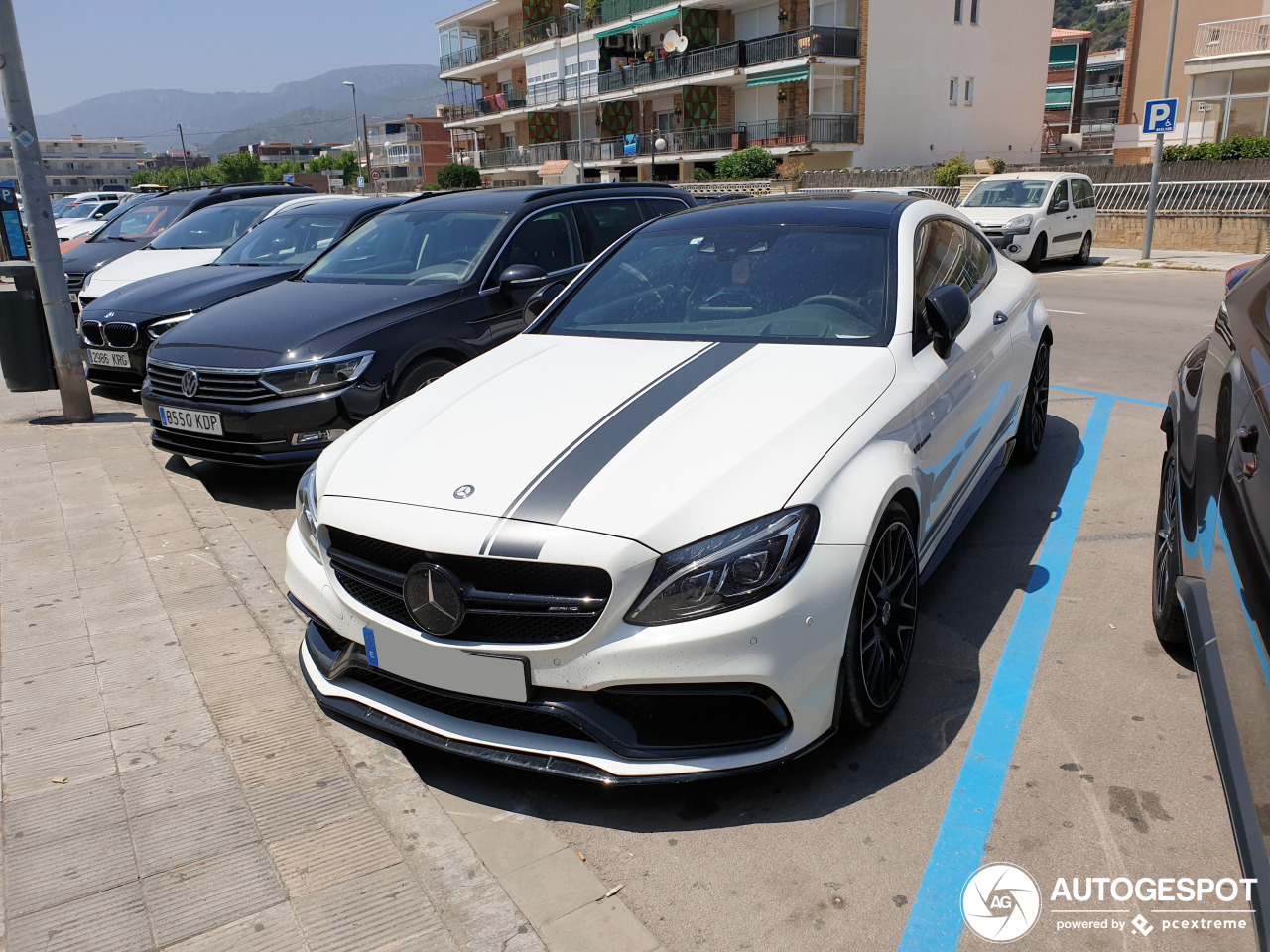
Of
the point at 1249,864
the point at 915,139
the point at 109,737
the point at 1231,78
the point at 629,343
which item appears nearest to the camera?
the point at 1249,864

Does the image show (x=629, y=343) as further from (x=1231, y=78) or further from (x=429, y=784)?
(x=1231, y=78)

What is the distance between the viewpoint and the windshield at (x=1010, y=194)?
A: 1831 cm

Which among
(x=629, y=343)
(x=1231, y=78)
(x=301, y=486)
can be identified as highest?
(x=1231, y=78)

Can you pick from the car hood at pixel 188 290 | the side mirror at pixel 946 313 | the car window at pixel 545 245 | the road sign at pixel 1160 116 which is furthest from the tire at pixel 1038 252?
the side mirror at pixel 946 313

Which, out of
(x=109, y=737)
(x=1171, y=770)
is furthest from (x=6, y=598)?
(x=1171, y=770)

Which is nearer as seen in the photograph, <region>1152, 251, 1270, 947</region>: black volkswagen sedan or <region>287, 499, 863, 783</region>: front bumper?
<region>1152, 251, 1270, 947</region>: black volkswagen sedan

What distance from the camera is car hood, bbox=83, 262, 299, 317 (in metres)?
7.84

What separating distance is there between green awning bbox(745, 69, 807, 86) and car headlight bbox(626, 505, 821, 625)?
131ft

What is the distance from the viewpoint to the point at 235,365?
570 cm

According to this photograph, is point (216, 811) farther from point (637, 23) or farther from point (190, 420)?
point (637, 23)

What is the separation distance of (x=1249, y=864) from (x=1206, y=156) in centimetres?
3014

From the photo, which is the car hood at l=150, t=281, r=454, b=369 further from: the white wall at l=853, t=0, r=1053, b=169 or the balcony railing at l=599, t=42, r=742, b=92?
the balcony railing at l=599, t=42, r=742, b=92

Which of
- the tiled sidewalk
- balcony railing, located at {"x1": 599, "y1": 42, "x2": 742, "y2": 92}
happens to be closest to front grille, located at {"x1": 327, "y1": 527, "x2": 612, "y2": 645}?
the tiled sidewalk

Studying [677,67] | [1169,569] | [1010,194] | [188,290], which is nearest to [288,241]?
[188,290]
